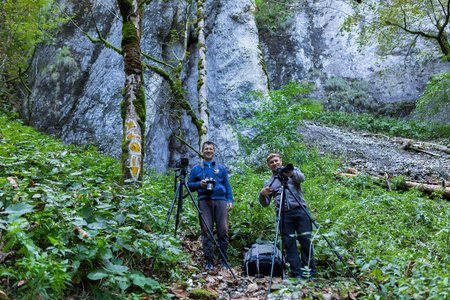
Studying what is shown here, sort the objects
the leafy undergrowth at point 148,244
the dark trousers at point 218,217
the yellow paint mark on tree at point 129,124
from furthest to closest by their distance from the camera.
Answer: the yellow paint mark on tree at point 129,124 → the dark trousers at point 218,217 → the leafy undergrowth at point 148,244

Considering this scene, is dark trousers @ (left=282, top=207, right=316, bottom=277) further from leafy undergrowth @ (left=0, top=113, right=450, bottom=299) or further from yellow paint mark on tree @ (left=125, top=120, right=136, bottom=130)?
yellow paint mark on tree @ (left=125, top=120, right=136, bottom=130)

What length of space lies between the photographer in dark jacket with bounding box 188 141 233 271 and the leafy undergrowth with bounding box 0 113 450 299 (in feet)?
1.31

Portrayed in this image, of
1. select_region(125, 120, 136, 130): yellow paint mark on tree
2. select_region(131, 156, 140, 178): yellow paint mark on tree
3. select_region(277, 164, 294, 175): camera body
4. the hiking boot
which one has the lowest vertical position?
the hiking boot

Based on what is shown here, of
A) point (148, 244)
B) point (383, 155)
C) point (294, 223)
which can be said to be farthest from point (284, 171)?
point (383, 155)

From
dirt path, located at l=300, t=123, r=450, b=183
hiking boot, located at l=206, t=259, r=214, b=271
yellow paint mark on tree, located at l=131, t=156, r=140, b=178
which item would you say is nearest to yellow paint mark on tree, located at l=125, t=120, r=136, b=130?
yellow paint mark on tree, located at l=131, t=156, r=140, b=178

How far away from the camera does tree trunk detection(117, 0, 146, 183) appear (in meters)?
4.23

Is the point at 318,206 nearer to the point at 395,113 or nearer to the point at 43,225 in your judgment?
the point at 43,225

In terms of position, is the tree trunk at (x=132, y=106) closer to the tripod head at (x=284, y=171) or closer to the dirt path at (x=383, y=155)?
the tripod head at (x=284, y=171)

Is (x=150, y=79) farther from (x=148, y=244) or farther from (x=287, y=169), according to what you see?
(x=148, y=244)

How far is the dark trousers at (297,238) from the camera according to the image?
3516 mm

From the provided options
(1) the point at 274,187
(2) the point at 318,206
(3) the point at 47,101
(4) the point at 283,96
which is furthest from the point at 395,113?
(3) the point at 47,101

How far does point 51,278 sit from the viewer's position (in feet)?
5.66

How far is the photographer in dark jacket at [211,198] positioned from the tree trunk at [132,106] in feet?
3.13

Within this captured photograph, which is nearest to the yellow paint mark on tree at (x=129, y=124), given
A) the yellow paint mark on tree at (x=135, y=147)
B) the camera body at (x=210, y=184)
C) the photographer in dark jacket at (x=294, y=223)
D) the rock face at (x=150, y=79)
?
the yellow paint mark on tree at (x=135, y=147)
